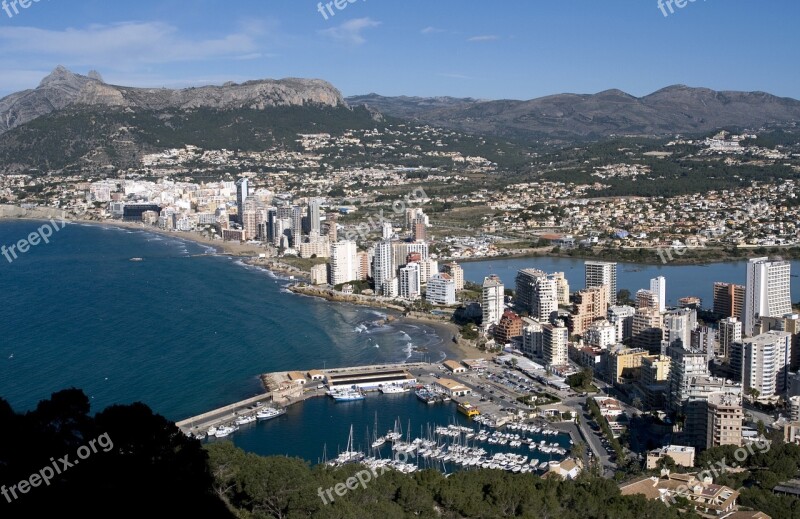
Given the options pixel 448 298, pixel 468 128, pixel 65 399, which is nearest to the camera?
pixel 65 399

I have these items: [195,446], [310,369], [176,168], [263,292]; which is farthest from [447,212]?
[195,446]

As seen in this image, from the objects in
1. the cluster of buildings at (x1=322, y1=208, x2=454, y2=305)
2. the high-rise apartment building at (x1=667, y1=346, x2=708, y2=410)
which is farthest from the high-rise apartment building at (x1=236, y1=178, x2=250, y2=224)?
the high-rise apartment building at (x1=667, y1=346, x2=708, y2=410)

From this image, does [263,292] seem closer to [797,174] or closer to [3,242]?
[3,242]

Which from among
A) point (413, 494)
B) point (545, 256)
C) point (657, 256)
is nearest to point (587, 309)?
point (413, 494)

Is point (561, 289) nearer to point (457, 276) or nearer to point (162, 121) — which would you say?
point (457, 276)

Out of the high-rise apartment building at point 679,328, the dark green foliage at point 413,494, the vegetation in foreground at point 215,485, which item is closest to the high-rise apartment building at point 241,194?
the high-rise apartment building at point 679,328

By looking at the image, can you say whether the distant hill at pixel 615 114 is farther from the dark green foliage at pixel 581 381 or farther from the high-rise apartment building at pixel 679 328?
the dark green foliage at pixel 581 381
